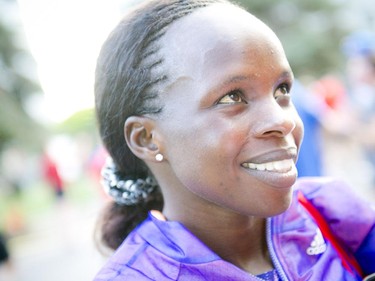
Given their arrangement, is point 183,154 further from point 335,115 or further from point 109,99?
point 335,115

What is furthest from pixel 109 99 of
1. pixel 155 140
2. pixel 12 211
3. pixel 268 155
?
pixel 12 211

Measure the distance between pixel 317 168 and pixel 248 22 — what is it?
209cm

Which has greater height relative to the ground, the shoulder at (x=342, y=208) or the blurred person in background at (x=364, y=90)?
the shoulder at (x=342, y=208)

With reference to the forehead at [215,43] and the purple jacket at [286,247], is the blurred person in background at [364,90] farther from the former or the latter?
the forehead at [215,43]

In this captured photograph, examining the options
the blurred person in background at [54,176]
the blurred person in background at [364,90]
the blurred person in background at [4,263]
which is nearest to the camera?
the blurred person in background at [4,263]

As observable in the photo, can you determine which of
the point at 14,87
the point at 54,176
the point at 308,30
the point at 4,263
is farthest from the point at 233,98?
the point at 308,30

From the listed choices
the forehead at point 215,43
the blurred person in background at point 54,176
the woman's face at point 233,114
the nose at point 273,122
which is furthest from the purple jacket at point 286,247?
the blurred person in background at point 54,176

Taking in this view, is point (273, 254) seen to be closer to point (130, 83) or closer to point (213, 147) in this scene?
point (213, 147)

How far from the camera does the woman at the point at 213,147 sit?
A: 4.52ft

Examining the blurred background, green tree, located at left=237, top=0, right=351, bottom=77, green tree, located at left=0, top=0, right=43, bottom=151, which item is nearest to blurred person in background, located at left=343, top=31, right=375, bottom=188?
the blurred background

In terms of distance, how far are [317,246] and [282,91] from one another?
52 centimetres

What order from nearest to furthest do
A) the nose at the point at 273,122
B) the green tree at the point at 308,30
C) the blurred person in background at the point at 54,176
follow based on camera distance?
1. the nose at the point at 273,122
2. the blurred person in background at the point at 54,176
3. the green tree at the point at 308,30

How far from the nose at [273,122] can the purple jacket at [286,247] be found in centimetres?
37

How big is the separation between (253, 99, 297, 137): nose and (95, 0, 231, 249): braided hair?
0.34 meters
